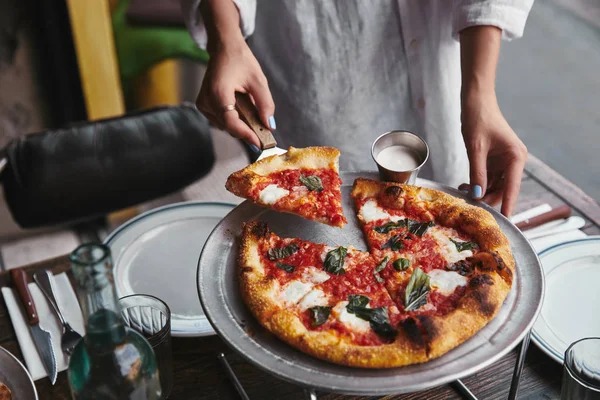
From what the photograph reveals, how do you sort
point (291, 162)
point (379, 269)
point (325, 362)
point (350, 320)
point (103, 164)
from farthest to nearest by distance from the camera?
1. point (103, 164)
2. point (291, 162)
3. point (379, 269)
4. point (350, 320)
5. point (325, 362)

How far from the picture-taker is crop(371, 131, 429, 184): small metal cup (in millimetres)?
1341

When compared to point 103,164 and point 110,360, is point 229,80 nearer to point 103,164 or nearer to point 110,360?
point 110,360

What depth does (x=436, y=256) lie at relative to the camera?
49.6 inches

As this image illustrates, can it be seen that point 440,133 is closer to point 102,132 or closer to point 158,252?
point 158,252

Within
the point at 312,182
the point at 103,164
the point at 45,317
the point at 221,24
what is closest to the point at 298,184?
the point at 312,182

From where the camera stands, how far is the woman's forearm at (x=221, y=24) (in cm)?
161

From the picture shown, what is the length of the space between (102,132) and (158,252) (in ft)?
2.86

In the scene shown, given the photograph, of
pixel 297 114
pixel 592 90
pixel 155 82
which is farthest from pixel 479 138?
pixel 592 90

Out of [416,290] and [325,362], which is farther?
[416,290]

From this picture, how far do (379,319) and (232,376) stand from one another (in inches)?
14.0

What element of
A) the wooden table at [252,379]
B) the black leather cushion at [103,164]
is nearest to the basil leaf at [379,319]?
the wooden table at [252,379]

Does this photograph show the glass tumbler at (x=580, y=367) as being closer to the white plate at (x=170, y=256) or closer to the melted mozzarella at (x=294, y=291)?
the melted mozzarella at (x=294, y=291)

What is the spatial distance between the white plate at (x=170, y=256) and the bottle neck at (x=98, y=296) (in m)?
0.42

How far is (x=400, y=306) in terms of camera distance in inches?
45.6
